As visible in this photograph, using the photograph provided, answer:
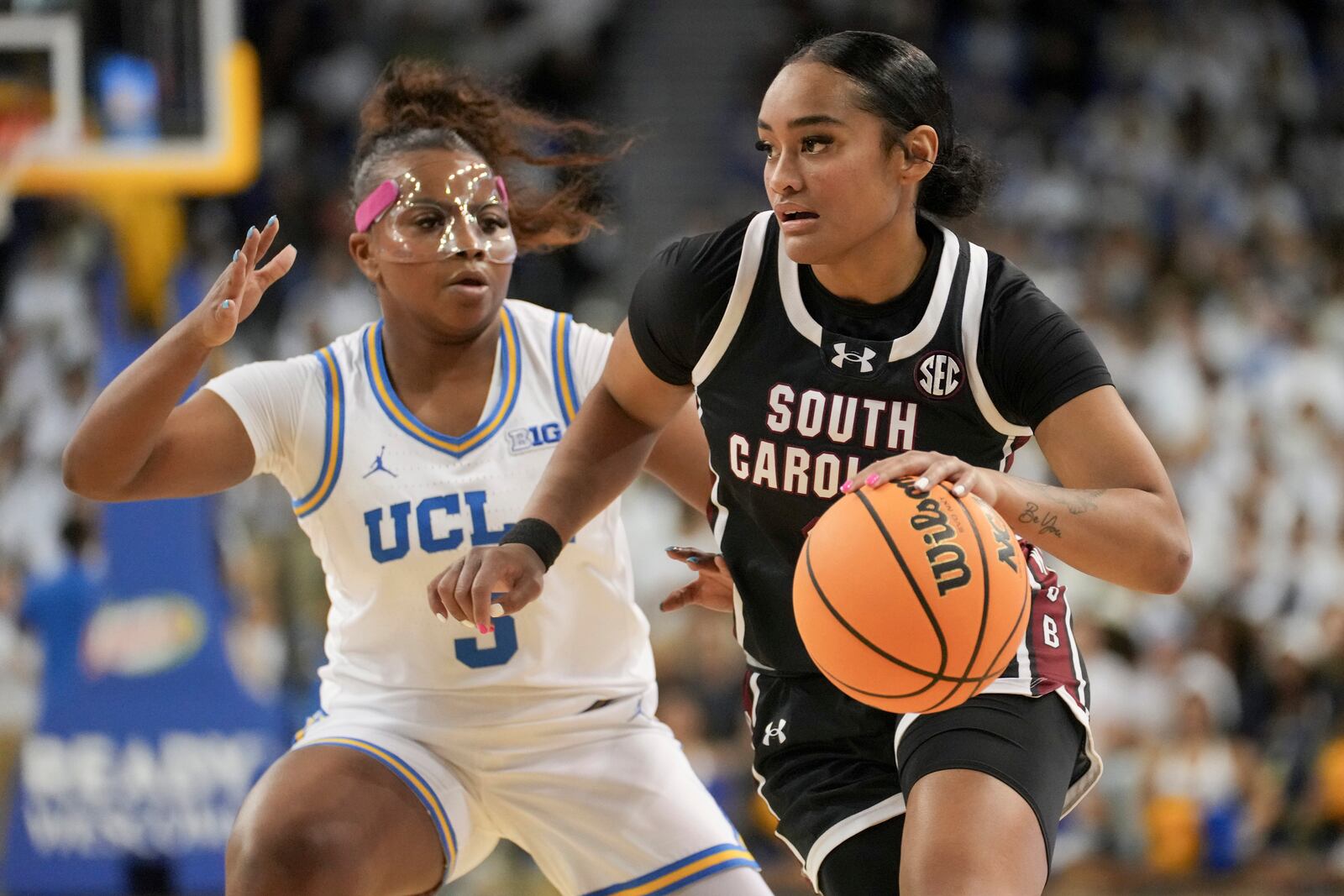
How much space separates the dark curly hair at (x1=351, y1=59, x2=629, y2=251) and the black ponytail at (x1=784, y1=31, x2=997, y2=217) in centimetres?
111

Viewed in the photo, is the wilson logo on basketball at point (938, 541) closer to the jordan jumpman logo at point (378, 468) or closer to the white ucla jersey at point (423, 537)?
the white ucla jersey at point (423, 537)

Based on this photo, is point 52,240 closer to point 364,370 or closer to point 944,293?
point 364,370

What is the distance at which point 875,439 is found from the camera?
3254 millimetres

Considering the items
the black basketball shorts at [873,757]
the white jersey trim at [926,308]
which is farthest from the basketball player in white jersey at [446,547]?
the white jersey trim at [926,308]

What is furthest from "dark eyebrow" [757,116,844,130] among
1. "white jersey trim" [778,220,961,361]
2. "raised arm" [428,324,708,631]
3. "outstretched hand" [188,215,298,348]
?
"outstretched hand" [188,215,298,348]

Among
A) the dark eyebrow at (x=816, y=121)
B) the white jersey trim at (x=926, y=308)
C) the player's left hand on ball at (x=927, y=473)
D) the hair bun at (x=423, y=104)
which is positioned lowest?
the player's left hand on ball at (x=927, y=473)

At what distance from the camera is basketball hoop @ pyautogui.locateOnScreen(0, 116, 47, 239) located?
24.2 ft

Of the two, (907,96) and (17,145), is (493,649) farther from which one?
(17,145)

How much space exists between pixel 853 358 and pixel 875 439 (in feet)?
0.54

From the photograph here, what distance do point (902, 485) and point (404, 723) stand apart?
1.45 metres

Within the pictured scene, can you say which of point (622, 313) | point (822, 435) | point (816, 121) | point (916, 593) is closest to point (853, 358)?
point (822, 435)

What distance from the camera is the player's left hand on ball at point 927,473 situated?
279cm

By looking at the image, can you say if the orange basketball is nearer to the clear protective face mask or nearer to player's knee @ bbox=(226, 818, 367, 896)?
player's knee @ bbox=(226, 818, 367, 896)

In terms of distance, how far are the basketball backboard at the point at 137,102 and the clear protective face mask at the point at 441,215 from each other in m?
3.86
